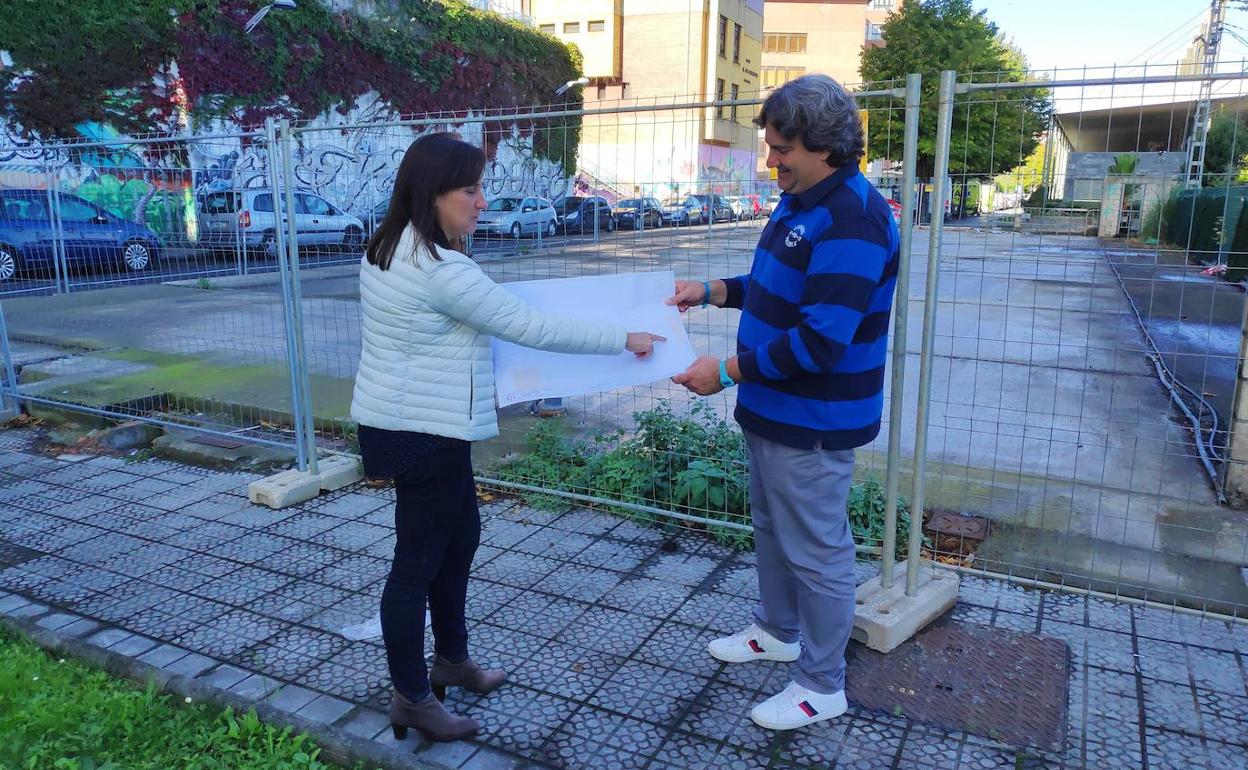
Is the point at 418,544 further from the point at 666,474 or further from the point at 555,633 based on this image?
the point at 666,474

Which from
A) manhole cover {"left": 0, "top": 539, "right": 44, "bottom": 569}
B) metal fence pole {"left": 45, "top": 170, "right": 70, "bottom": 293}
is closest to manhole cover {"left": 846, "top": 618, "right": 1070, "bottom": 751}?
manhole cover {"left": 0, "top": 539, "right": 44, "bottom": 569}

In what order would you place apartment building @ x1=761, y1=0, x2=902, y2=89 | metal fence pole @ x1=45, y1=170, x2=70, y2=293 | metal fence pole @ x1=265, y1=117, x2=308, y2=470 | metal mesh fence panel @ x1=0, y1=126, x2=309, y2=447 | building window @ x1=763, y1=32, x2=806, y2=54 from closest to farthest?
metal fence pole @ x1=265, y1=117, x2=308, y2=470 < metal mesh fence panel @ x1=0, y1=126, x2=309, y2=447 < metal fence pole @ x1=45, y1=170, x2=70, y2=293 < apartment building @ x1=761, y1=0, x2=902, y2=89 < building window @ x1=763, y1=32, x2=806, y2=54

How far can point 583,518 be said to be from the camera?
4602 mm

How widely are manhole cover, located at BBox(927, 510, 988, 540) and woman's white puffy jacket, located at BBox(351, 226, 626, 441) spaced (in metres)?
2.61

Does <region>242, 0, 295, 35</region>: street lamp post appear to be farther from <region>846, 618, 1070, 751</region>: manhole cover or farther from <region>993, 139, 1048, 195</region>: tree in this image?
<region>846, 618, 1070, 751</region>: manhole cover

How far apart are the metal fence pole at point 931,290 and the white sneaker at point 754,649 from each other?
1.90ft

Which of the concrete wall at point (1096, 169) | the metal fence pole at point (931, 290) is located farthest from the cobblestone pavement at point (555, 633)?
the concrete wall at point (1096, 169)

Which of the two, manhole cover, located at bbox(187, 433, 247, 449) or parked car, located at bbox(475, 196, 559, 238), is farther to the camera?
manhole cover, located at bbox(187, 433, 247, 449)

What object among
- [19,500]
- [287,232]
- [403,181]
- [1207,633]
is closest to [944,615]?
[1207,633]

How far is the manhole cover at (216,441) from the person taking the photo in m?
5.91

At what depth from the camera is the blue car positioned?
20.5 ft

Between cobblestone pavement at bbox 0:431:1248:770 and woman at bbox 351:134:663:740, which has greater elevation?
woman at bbox 351:134:663:740

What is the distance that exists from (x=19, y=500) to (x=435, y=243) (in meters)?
4.03

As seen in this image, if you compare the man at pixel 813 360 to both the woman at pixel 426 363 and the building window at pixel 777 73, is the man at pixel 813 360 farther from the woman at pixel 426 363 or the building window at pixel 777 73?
the building window at pixel 777 73
